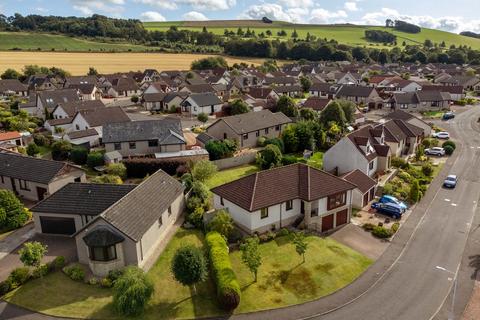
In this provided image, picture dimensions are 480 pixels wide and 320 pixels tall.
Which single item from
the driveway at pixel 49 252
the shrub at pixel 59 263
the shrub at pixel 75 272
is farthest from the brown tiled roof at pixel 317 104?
the shrub at pixel 75 272

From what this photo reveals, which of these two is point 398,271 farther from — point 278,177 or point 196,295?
point 196,295

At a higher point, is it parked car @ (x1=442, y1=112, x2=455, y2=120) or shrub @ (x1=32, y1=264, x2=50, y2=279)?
parked car @ (x1=442, y1=112, x2=455, y2=120)

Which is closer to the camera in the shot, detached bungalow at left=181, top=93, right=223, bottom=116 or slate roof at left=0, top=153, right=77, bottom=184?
slate roof at left=0, top=153, right=77, bottom=184

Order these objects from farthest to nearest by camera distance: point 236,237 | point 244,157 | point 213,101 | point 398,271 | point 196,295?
point 213,101 < point 244,157 < point 236,237 < point 398,271 < point 196,295

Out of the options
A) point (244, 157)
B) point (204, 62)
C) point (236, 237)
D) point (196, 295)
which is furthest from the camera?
point (204, 62)

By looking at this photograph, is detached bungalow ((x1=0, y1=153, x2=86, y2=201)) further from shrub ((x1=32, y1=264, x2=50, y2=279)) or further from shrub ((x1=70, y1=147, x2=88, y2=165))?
shrub ((x1=32, y1=264, x2=50, y2=279))

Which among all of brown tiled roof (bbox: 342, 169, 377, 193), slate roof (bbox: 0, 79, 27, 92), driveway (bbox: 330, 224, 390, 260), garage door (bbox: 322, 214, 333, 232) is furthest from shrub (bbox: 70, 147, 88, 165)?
slate roof (bbox: 0, 79, 27, 92)

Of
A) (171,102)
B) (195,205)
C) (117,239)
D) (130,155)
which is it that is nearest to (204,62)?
(171,102)
